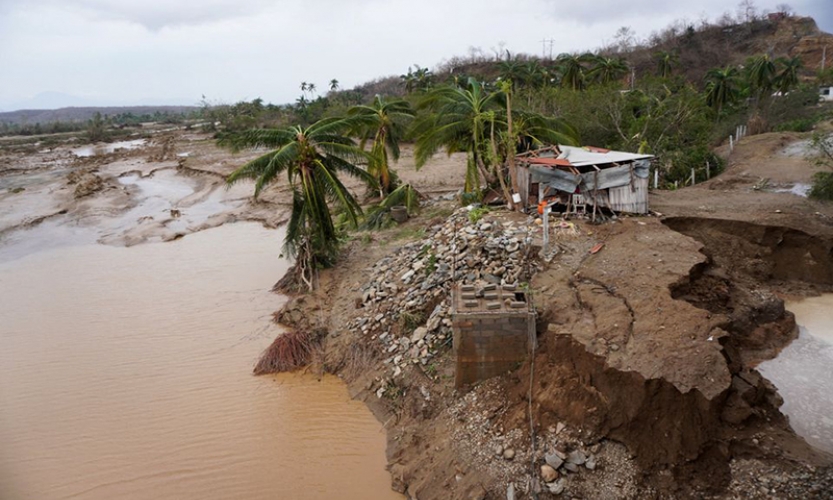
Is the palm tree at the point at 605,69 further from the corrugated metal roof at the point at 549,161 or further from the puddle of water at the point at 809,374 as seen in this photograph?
the puddle of water at the point at 809,374

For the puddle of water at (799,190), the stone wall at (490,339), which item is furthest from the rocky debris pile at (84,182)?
the puddle of water at (799,190)

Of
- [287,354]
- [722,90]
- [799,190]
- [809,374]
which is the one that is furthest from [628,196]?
[722,90]

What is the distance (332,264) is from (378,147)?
228 inches

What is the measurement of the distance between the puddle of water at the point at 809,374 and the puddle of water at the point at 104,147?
5678 cm

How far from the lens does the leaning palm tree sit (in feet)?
47.0

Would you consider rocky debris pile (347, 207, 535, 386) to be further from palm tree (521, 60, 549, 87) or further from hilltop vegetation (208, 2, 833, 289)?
palm tree (521, 60, 549, 87)

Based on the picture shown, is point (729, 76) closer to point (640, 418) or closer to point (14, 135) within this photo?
point (640, 418)

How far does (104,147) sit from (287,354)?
59.3 m

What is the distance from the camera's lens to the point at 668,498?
586cm

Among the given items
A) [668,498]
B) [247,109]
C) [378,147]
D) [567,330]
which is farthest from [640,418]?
[247,109]

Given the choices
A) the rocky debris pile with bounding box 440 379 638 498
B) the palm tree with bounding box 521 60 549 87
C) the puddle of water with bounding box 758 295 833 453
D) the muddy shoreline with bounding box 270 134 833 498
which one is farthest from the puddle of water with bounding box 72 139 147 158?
the puddle of water with bounding box 758 295 833 453

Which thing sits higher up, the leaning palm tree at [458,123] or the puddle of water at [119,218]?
the leaning palm tree at [458,123]

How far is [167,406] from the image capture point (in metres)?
9.63

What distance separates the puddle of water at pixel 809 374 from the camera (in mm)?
7266
